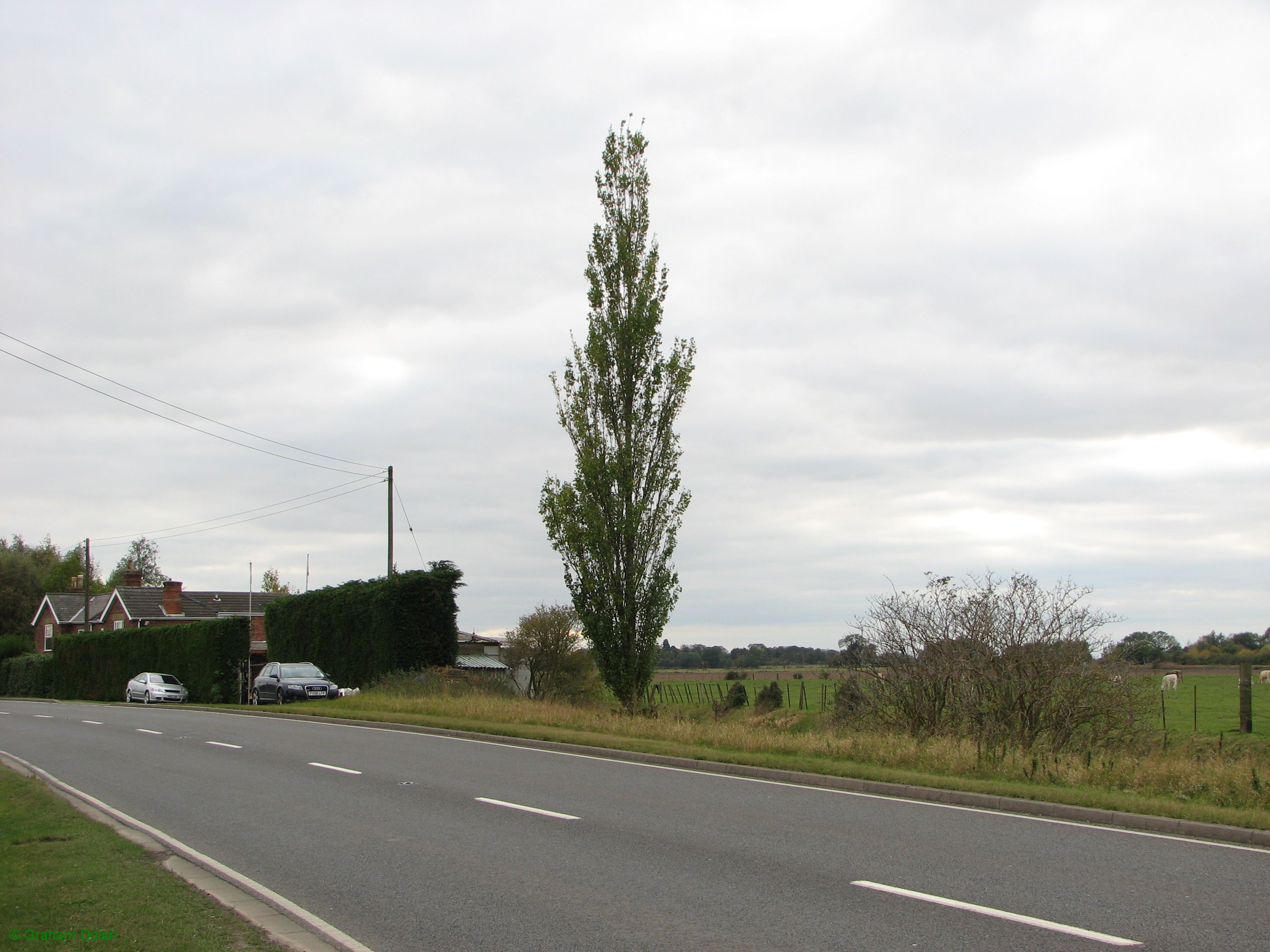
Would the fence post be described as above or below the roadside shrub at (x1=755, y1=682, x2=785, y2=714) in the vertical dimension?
above

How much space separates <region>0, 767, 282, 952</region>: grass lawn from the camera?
6.50 metres

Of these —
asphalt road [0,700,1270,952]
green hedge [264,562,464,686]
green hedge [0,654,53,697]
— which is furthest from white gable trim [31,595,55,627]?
asphalt road [0,700,1270,952]

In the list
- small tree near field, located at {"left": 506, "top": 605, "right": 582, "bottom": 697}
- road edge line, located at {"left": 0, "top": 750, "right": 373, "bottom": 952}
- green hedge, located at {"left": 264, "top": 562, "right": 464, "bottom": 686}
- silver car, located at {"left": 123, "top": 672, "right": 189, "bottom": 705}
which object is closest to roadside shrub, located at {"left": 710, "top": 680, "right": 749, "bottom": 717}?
small tree near field, located at {"left": 506, "top": 605, "right": 582, "bottom": 697}

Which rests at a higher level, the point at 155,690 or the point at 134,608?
the point at 134,608

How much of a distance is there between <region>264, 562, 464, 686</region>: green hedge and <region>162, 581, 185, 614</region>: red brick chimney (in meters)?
39.0

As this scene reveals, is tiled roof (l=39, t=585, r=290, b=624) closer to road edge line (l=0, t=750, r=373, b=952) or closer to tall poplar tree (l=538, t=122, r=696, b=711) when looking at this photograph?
tall poplar tree (l=538, t=122, r=696, b=711)

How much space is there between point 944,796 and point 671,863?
490 cm

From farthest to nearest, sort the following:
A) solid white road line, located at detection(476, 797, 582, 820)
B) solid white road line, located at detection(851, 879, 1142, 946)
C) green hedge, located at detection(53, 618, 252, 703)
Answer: green hedge, located at detection(53, 618, 252, 703), solid white road line, located at detection(476, 797, 582, 820), solid white road line, located at detection(851, 879, 1142, 946)

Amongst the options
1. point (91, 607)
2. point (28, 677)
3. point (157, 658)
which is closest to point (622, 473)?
point (157, 658)

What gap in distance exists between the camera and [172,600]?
73.0 metres

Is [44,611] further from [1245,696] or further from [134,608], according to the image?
[1245,696]

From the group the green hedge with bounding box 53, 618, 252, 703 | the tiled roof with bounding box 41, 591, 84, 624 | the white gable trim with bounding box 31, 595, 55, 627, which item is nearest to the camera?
the green hedge with bounding box 53, 618, 252, 703

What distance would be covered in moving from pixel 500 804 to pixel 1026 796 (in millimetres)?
5949

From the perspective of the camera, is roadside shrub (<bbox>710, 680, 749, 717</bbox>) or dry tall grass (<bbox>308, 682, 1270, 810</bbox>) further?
roadside shrub (<bbox>710, 680, 749, 717</bbox>)
